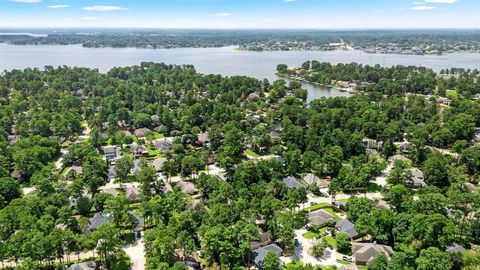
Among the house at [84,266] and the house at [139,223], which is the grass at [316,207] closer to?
the house at [139,223]

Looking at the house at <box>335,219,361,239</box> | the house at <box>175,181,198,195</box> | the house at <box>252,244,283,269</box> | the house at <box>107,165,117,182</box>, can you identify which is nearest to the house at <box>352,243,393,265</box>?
the house at <box>335,219,361,239</box>

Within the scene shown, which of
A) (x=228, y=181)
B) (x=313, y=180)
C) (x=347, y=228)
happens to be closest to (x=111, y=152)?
(x=228, y=181)

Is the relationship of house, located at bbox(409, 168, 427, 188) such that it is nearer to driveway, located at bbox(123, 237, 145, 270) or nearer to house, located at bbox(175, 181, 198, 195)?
house, located at bbox(175, 181, 198, 195)

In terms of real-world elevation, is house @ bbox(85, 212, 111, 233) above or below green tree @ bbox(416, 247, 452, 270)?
below

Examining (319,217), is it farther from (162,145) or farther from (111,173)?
(162,145)

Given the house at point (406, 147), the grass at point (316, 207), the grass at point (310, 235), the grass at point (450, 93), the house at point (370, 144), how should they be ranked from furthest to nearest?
1. the grass at point (450, 93)
2. the house at point (370, 144)
3. the house at point (406, 147)
4. the grass at point (316, 207)
5. the grass at point (310, 235)

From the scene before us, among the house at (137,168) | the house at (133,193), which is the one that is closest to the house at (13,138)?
the house at (137,168)
